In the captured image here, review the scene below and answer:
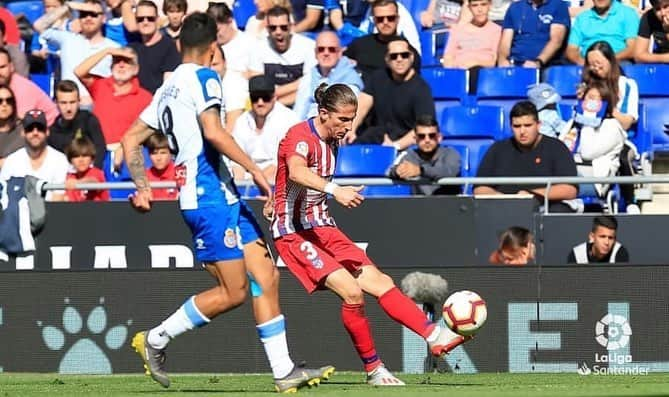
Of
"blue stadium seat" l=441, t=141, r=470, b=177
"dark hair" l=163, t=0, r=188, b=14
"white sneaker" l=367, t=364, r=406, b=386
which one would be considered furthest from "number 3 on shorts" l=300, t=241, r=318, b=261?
"dark hair" l=163, t=0, r=188, b=14

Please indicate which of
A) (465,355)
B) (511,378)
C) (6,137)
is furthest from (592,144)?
(6,137)

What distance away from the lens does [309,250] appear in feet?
31.6

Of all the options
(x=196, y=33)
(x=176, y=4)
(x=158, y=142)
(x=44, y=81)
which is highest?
(x=196, y=33)

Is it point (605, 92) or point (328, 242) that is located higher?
point (605, 92)

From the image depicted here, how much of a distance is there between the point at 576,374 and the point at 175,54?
6.38 metres

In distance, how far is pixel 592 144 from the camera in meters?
13.6

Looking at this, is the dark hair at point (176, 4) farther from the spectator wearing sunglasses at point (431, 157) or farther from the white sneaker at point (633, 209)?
the white sneaker at point (633, 209)

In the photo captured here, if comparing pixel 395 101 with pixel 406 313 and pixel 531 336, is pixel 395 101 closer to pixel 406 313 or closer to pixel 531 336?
pixel 531 336

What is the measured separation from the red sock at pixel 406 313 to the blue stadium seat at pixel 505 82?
6.10 meters

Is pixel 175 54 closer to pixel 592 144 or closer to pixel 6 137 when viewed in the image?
pixel 6 137

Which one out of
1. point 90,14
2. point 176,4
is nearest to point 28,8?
point 90,14

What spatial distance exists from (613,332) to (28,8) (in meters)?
9.95

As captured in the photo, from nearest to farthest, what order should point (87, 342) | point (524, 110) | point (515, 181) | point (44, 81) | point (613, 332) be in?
point (613, 332), point (515, 181), point (87, 342), point (524, 110), point (44, 81)

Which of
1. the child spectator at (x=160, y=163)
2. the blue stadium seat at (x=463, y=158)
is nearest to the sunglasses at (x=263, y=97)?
the child spectator at (x=160, y=163)
